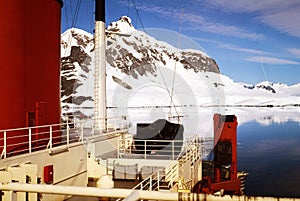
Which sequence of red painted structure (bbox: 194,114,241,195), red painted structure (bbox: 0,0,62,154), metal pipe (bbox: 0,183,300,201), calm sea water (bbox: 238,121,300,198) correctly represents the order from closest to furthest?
metal pipe (bbox: 0,183,300,201) < red painted structure (bbox: 0,0,62,154) < red painted structure (bbox: 194,114,241,195) < calm sea water (bbox: 238,121,300,198)

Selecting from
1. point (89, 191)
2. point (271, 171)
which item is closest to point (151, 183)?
point (89, 191)

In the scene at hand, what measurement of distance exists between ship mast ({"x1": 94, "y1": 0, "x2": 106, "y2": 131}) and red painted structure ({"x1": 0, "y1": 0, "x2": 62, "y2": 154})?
3.58 metres

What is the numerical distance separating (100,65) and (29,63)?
17.5ft

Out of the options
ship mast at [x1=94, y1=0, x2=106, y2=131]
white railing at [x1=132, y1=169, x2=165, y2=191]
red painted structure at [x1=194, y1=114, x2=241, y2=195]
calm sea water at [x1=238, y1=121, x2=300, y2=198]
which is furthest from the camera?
calm sea water at [x1=238, y1=121, x2=300, y2=198]

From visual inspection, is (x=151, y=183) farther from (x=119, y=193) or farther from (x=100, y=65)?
(x=100, y=65)

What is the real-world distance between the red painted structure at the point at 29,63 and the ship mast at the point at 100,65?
3.58 meters

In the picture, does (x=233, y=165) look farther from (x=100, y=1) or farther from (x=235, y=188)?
(x=100, y=1)

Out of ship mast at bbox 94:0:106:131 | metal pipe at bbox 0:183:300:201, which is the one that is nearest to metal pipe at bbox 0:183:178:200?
metal pipe at bbox 0:183:300:201

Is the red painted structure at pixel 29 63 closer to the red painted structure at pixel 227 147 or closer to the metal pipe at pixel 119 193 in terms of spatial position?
the metal pipe at pixel 119 193

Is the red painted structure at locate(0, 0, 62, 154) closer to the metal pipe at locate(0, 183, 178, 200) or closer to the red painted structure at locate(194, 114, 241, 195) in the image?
the metal pipe at locate(0, 183, 178, 200)

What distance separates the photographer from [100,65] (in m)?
13.6

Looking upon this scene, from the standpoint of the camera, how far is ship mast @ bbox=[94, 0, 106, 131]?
535 inches

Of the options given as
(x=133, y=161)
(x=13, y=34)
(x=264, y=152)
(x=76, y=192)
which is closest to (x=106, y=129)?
(x=133, y=161)

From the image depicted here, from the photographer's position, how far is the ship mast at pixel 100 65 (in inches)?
535
